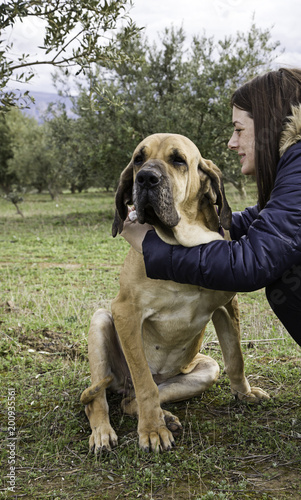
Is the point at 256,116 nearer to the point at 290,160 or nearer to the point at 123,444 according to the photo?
the point at 290,160

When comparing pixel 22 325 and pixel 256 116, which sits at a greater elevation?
pixel 256 116

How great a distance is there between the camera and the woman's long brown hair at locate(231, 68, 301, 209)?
279 centimetres

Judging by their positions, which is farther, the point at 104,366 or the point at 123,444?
the point at 104,366

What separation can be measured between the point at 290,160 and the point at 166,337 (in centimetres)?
131

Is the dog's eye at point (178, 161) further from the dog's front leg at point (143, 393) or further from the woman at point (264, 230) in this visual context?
the dog's front leg at point (143, 393)

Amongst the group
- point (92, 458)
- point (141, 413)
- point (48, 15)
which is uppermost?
point (48, 15)

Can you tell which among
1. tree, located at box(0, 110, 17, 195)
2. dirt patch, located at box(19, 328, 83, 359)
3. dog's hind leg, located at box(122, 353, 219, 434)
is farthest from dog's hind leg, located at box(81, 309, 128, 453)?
tree, located at box(0, 110, 17, 195)

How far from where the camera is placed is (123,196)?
123 inches

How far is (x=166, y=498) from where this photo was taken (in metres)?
2.35

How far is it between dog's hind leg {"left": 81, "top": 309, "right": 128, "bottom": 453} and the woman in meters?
0.71

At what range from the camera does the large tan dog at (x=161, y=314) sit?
2783 millimetres

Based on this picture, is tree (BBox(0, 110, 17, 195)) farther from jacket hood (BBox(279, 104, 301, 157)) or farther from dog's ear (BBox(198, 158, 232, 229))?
jacket hood (BBox(279, 104, 301, 157))

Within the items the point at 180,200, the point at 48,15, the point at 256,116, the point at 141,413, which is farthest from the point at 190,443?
the point at 48,15

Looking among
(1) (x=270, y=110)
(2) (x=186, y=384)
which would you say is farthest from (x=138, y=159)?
(2) (x=186, y=384)
